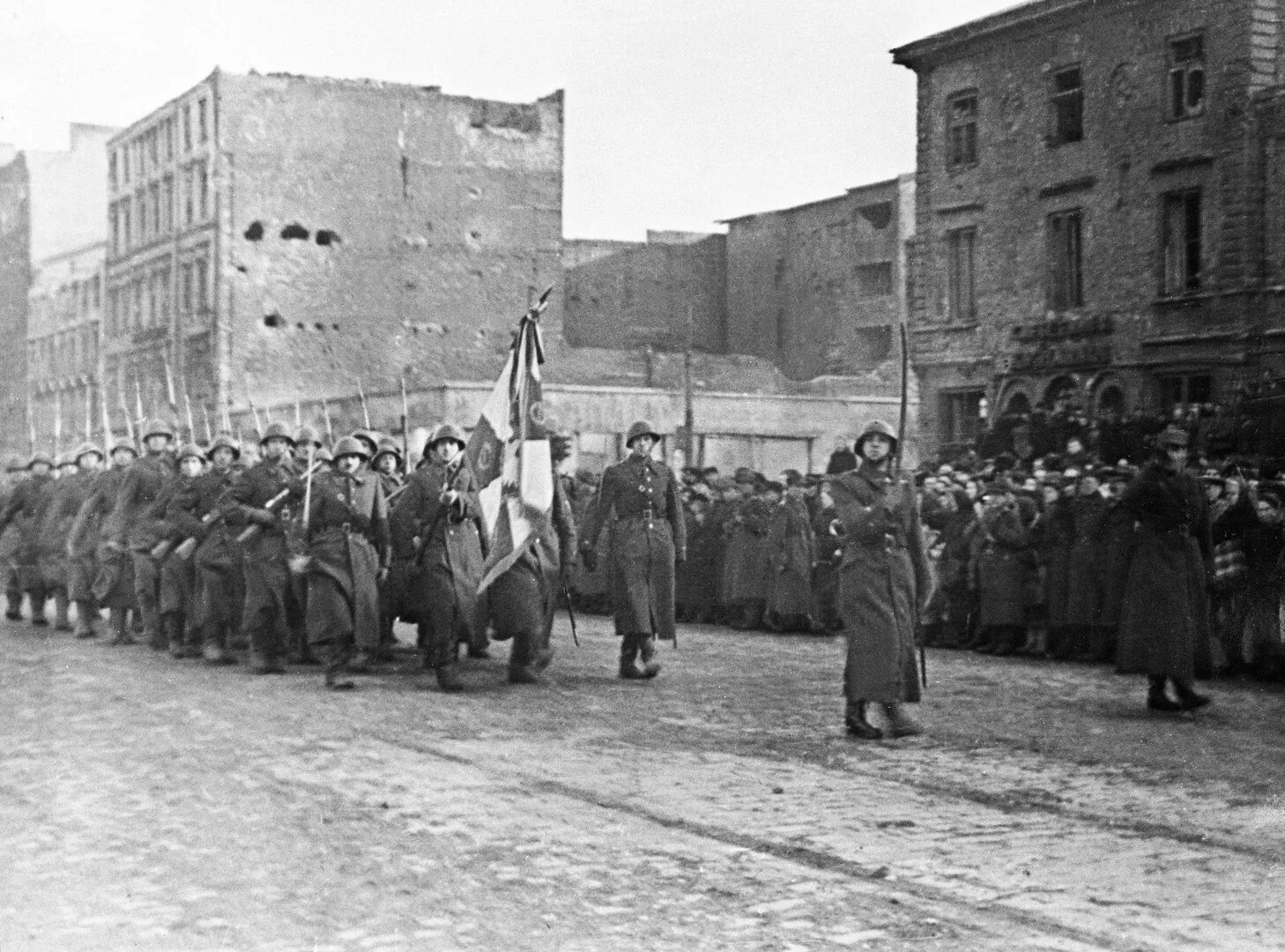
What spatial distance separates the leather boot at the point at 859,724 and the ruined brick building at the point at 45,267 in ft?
194

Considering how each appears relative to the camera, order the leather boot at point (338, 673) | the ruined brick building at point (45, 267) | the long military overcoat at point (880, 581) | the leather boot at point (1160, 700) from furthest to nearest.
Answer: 1. the ruined brick building at point (45, 267)
2. the leather boot at point (338, 673)
3. the leather boot at point (1160, 700)
4. the long military overcoat at point (880, 581)

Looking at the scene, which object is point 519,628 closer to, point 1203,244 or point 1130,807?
point 1130,807

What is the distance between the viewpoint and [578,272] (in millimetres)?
57969

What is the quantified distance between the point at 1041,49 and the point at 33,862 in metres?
29.9

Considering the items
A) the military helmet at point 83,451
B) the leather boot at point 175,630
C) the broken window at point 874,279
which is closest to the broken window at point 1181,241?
the military helmet at point 83,451

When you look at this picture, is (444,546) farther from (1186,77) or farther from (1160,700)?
(1186,77)

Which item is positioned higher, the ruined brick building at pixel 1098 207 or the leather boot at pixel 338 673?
the ruined brick building at pixel 1098 207

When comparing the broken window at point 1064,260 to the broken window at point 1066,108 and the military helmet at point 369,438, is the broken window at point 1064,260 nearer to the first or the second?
the broken window at point 1066,108

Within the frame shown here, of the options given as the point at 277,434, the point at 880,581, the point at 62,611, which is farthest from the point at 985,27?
the point at 880,581

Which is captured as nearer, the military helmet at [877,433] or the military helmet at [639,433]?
the military helmet at [877,433]

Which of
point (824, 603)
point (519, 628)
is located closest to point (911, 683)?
point (519, 628)

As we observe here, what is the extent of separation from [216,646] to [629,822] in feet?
30.0

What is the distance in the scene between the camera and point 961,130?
36.2 metres

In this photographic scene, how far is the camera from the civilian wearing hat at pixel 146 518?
58.2ft
